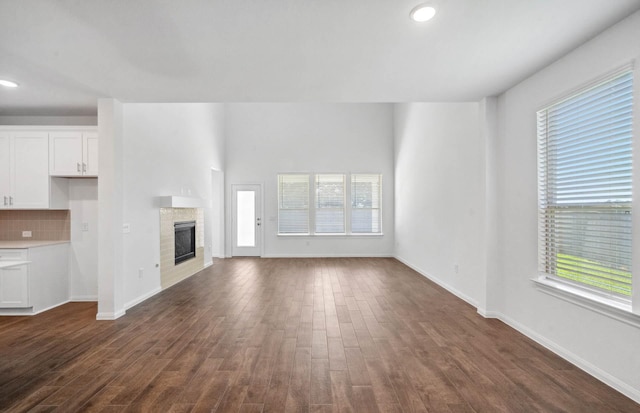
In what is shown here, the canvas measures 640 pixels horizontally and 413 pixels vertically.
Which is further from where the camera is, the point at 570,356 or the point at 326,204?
the point at 326,204

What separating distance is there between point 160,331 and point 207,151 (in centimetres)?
475

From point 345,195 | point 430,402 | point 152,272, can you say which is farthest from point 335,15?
point 345,195

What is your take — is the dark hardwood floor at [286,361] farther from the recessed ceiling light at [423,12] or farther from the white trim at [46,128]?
the recessed ceiling light at [423,12]

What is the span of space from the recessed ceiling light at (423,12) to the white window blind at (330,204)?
21.6 ft

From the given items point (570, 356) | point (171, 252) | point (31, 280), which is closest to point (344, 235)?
point (171, 252)

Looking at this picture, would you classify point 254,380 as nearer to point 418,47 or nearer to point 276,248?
point 418,47

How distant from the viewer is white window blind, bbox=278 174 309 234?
881 cm

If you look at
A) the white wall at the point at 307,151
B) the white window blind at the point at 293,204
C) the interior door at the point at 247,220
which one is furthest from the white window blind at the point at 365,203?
the interior door at the point at 247,220

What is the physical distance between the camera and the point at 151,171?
4.90 m

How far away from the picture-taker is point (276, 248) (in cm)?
873

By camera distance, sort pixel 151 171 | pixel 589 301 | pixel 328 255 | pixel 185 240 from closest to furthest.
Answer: pixel 589 301, pixel 151 171, pixel 185 240, pixel 328 255

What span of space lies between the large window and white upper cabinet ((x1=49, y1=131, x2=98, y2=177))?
488 centimetres

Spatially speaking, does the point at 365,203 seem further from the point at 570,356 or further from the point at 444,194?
the point at 570,356

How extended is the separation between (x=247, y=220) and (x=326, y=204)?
217 centimetres
